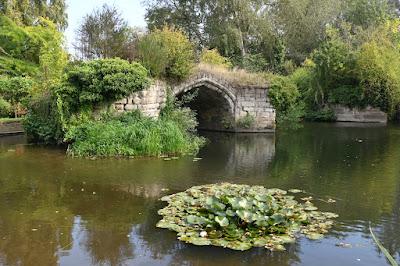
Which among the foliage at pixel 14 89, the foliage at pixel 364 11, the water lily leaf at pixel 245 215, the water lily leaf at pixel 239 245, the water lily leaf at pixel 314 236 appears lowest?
the water lily leaf at pixel 314 236

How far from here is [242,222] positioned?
6.27 m

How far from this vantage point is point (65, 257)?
17.9 ft

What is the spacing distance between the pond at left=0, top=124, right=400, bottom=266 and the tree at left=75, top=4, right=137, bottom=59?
3.89 meters

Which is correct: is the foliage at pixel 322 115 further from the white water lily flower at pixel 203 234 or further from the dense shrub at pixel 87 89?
the white water lily flower at pixel 203 234

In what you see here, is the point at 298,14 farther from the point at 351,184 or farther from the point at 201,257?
the point at 201,257

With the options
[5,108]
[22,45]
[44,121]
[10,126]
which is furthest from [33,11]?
[44,121]

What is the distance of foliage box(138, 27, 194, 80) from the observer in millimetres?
14805

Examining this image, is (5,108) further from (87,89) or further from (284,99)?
(284,99)

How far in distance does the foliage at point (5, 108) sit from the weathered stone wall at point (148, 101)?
22.0 feet

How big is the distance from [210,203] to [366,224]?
2.27m

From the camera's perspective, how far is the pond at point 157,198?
5.59m

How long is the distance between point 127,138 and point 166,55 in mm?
3876

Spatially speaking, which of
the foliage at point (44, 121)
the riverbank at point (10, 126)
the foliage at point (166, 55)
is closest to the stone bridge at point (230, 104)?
the foliage at point (166, 55)

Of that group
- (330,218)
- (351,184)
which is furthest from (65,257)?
(351,184)
